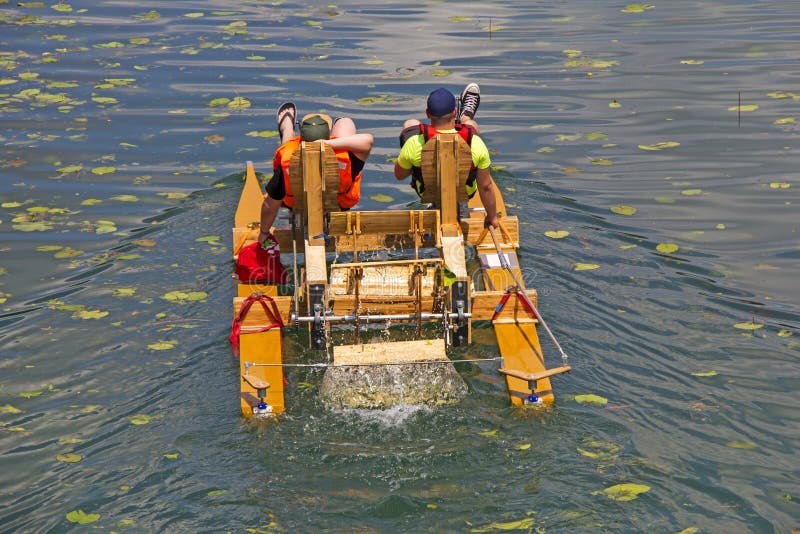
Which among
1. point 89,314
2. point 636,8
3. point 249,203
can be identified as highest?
point 636,8

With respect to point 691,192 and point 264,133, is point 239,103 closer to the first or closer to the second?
point 264,133

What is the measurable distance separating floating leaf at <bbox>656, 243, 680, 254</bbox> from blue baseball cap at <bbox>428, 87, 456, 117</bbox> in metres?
2.75

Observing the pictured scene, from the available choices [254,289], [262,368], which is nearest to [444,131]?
[254,289]

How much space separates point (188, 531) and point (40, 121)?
9.71 metres

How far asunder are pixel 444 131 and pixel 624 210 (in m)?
3.20

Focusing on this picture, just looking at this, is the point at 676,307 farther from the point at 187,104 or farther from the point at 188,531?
the point at 187,104

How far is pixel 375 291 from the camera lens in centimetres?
785

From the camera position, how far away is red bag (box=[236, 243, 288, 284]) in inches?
353

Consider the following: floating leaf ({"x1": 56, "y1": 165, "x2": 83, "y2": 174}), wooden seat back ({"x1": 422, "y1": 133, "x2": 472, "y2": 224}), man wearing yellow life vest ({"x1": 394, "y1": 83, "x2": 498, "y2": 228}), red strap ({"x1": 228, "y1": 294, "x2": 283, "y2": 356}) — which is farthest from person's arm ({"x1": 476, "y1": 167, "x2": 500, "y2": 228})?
floating leaf ({"x1": 56, "y1": 165, "x2": 83, "y2": 174})

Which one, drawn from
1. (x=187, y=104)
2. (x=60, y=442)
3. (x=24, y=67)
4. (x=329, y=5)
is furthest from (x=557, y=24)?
(x=60, y=442)

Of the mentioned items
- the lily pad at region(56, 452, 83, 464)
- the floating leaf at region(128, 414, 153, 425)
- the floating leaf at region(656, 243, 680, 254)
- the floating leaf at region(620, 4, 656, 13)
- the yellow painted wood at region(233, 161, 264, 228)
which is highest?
the floating leaf at region(620, 4, 656, 13)

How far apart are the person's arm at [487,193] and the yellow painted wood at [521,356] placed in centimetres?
126

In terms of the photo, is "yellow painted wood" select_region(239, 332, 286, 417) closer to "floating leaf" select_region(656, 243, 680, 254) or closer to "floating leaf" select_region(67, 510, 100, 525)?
"floating leaf" select_region(67, 510, 100, 525)

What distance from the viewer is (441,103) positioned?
8430 millimetres
